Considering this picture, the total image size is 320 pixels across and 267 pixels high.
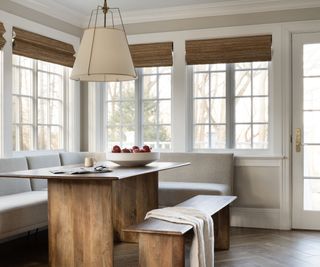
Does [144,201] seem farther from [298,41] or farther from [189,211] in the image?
[298,41]

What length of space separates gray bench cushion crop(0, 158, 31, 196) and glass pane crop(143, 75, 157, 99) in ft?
6.11

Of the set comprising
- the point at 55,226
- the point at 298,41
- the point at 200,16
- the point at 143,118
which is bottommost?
the point at 55,226

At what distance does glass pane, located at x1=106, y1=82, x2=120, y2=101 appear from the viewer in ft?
19.6

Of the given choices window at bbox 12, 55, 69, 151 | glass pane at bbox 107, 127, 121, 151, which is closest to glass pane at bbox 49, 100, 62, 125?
window at bbox 12, 55, 69, 151

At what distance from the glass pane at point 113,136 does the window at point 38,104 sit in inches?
24.3

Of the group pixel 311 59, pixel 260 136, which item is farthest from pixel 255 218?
pixel 311 59

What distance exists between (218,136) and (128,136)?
1158 millimetres

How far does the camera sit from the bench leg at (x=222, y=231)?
4270mm

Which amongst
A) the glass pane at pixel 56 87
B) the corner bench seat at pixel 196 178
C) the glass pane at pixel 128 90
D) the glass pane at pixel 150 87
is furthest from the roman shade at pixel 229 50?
the glass pane at pixel 56 87

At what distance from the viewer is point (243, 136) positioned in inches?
214

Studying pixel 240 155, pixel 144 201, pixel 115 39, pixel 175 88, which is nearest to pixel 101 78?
pixel 115 39

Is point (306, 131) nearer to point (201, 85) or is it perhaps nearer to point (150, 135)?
point (201, 85)

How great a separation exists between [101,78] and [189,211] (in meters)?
1.37

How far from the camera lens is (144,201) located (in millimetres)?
4148
